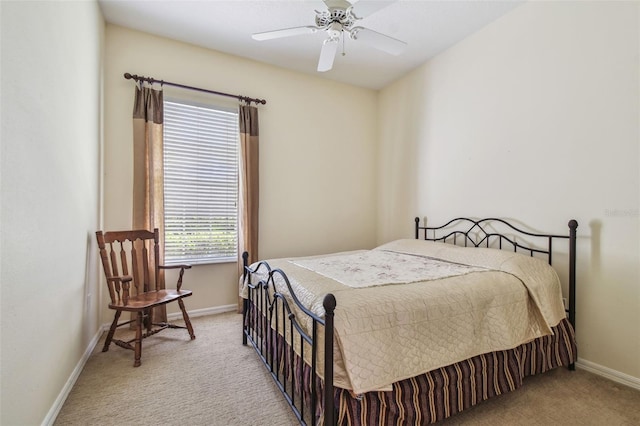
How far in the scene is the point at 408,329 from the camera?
1.38 m

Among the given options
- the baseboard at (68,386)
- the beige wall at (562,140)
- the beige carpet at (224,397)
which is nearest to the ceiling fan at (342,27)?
the beige wall at (562,140)

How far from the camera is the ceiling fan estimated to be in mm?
1864

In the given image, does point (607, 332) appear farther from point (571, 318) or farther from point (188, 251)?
point (188, 251)

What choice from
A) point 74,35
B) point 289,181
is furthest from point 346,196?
point 74,35

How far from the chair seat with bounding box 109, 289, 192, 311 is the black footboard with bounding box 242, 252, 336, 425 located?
2.02 ft

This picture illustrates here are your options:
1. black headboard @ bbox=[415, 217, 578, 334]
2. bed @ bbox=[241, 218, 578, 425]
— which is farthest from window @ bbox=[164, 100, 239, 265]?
black headboard @ bbox=[415, 217, 578, 334]

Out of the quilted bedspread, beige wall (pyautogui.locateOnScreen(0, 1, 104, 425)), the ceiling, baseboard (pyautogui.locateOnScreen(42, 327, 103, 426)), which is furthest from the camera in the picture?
the ceiling

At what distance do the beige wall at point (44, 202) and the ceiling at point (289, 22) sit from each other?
581 mm

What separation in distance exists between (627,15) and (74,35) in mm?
3705

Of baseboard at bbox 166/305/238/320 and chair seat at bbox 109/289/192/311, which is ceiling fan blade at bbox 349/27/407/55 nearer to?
chair seat at bbox 109/289/192/311

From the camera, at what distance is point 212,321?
3008mm

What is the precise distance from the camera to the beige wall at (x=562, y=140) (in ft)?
6.35

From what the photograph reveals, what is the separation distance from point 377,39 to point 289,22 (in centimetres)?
103

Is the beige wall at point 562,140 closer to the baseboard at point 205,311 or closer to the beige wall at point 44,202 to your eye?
the baseboard at point 205,311
